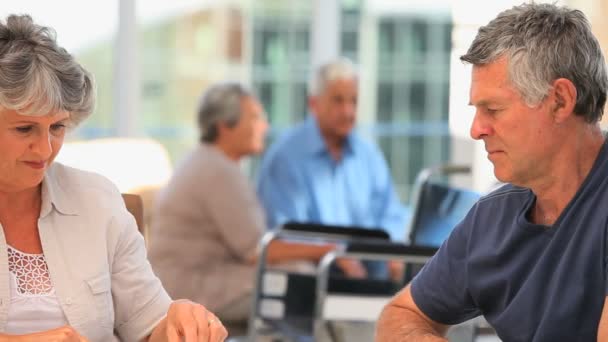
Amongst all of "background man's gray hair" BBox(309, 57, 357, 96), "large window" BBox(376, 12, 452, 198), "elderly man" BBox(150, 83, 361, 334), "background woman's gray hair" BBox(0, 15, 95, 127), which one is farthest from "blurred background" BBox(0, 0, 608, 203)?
"background woman's gray hair" BBox(0, 15, 95, 127)

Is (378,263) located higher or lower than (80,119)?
lower

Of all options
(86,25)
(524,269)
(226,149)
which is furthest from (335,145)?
(524,269)

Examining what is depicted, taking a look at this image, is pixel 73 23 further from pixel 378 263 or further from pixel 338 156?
pixel 378 263

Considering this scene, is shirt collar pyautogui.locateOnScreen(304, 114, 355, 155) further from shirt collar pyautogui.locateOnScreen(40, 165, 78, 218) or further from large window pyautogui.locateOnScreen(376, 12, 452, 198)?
shirt collar pyautogui.locateOnScreen(40, 165, 78, 218)

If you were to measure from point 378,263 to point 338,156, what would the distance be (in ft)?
2.03

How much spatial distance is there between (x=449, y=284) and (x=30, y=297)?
736 millimetres

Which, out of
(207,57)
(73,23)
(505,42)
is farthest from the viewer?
(207,57)

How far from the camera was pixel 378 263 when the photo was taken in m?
4.16

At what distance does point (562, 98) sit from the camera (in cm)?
179

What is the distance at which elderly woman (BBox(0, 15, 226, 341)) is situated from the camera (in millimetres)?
1868

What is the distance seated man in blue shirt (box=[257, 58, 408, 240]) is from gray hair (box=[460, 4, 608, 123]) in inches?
104

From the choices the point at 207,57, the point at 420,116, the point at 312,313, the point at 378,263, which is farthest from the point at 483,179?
the point at 207,57

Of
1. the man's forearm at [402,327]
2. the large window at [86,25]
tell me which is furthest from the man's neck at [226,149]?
the man's forearm at [402,327]

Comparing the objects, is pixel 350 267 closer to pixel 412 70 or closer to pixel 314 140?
pixel 314 140
